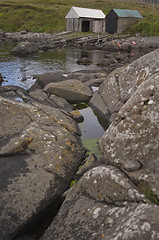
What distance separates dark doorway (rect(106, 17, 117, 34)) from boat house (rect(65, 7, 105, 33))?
3.01 m

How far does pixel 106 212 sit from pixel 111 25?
63.6 m

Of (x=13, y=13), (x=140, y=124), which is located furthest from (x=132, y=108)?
(x=13, y=13)

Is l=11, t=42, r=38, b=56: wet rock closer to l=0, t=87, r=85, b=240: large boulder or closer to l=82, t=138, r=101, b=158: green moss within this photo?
l=0, t=87, r=85, b=240: large boulder

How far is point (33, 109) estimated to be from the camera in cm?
901

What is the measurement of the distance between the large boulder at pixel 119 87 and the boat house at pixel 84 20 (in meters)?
57.0

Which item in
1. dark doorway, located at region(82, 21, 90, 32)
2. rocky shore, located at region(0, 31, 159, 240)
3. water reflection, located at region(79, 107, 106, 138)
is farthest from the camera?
dark doorway, located at region(82, 21, 90, 32)

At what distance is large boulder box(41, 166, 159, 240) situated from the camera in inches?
133

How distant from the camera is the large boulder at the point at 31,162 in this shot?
16.9 ft

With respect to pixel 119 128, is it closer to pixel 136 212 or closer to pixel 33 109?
pixel 136 212

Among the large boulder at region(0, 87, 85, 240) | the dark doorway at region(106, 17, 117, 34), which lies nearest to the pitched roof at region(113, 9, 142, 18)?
the dark doorway at region(106, 17, 117, 34)

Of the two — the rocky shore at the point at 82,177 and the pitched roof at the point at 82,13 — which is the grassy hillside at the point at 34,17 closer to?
the pitched roof at the point at 82,13

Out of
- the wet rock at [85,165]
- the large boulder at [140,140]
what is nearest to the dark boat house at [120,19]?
the wet rock at [85,165]

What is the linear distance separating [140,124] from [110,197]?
5.93ft

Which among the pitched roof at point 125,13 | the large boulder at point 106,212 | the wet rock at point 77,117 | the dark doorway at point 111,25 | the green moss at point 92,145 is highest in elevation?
the pitched roof at point 125,13
